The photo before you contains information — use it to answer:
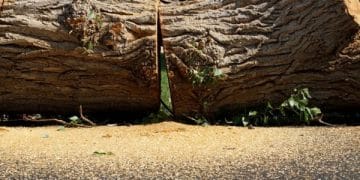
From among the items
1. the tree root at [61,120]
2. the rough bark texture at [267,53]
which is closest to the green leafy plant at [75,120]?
the tree root at [61,120]

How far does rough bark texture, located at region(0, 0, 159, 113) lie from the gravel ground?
28 cm

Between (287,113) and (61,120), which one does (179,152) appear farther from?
(61,120)

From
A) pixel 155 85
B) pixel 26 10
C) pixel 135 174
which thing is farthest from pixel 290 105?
pixel 26 10

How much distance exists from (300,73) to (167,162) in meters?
1.83

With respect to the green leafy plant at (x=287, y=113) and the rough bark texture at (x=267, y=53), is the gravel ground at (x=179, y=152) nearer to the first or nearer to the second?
the green leafy plant at (x=287, y=113)

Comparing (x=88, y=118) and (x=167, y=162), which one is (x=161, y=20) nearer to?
(x=88, y=118)

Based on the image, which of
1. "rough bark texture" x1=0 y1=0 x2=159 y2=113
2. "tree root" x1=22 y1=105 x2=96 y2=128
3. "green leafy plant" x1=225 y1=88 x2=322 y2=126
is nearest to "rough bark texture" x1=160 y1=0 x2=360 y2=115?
"green leafy plant" x1=225 y1=88 x2=322 y2=126

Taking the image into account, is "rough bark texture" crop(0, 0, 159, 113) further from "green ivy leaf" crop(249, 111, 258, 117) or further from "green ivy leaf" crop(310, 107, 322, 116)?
"green ivy leaf" crop(310, 107, 322, 116)

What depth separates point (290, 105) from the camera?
17.0ft

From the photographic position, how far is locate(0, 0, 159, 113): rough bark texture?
17.1ft

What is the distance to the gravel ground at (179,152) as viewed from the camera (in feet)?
11.7

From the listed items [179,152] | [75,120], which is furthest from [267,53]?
[75,120]

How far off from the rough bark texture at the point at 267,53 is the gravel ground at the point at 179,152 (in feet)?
1.09

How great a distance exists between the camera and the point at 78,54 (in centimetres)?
523
